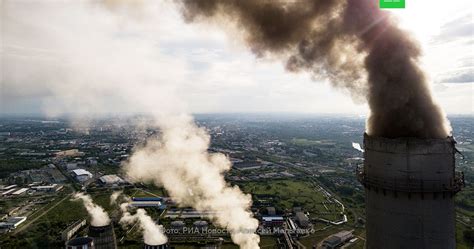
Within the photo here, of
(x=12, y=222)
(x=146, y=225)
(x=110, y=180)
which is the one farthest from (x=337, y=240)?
(x=110, y=180)

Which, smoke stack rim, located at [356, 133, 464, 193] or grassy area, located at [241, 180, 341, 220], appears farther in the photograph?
grassy area, located at [241, 180, 341, 220]

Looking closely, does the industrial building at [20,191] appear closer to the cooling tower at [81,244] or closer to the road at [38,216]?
the road at [38,216]

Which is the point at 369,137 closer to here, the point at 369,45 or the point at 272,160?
the point at 369,45

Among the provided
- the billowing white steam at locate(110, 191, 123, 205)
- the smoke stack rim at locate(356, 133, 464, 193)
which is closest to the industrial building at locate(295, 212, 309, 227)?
the billowing white steam at locate(110, 191, 123, 205)

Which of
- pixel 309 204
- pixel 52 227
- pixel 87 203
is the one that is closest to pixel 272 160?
pixel 309 204

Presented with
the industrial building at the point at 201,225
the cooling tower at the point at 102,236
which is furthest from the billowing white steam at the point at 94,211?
the industrial building at the point at 201,225

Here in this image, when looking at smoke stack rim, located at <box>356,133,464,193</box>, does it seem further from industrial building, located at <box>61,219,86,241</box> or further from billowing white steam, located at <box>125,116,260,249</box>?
industrial building, located at <box>61,219,86,241</box>
